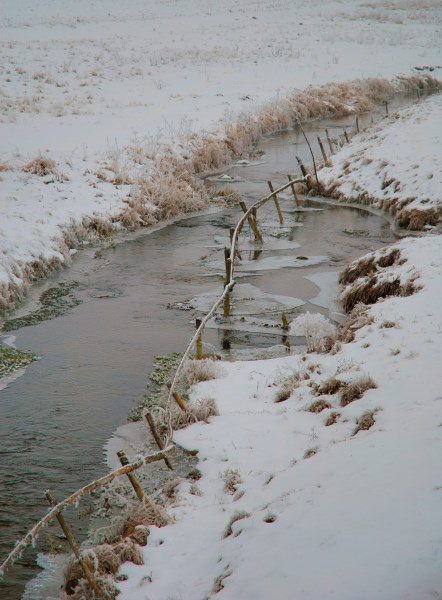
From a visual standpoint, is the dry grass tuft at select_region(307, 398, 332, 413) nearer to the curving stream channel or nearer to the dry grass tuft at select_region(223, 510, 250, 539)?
the dry grass tuft at select_region(223, 510, 250, 539)

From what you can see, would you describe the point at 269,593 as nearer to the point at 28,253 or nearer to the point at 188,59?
the point at 28,253

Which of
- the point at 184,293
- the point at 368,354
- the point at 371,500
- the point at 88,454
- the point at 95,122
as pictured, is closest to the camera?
the point at 371,500

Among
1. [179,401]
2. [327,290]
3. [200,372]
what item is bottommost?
[327,290]

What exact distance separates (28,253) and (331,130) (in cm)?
2053

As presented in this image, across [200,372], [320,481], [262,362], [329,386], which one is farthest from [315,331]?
[320,481]

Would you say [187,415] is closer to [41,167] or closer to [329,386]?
[329,386]

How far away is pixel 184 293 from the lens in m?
12.6

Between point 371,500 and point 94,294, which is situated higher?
point 371,500

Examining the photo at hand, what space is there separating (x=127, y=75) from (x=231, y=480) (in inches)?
1339

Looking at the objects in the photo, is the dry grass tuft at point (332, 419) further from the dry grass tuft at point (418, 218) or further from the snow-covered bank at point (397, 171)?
the snow-covered bank at point (397, 171)

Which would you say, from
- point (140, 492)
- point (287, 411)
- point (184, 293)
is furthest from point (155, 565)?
point (184, 293)

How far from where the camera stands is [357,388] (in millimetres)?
6629

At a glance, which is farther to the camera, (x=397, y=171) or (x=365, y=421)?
(x=397, y=171)

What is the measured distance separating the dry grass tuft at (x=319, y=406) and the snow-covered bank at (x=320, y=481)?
0.02 m
